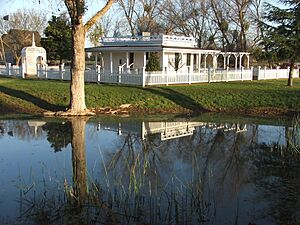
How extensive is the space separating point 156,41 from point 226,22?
2209cm

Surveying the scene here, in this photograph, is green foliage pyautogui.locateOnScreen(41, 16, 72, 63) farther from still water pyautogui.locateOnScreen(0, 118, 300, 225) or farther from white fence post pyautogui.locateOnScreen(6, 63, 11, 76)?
still water pyautogui.locateOnScreen(0, 118, 300, 225)

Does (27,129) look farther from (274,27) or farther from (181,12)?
(181,12)

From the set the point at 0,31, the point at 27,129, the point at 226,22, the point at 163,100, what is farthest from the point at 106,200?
the point at 0,31

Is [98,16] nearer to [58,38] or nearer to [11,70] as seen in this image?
[11,70]

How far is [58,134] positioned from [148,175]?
626 cm

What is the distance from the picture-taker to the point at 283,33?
27234mm

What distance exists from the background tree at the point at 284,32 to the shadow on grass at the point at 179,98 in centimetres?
839

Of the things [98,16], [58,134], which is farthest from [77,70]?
[58,134]

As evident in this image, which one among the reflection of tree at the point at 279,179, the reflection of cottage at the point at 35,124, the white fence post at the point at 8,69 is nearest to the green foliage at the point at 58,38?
the white fence post at the point at 8,69

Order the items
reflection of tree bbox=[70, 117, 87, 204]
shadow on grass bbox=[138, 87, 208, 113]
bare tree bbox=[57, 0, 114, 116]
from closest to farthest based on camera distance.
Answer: reflection of tree bbox=[70, 117, 87, 204]
bare tree bbox=[57, 0, 114, 116]
shadow on grass bbox=[138, 87, 208, 113]

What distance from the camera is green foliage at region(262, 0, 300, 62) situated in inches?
1034

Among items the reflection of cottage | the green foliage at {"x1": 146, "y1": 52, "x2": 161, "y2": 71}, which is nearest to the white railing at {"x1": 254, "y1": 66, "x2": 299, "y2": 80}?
the green foliage at {"x1": 146, "y1": 52, "x2": 161, "y2": 71}

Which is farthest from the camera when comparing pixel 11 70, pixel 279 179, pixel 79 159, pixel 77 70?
pixel 11 70

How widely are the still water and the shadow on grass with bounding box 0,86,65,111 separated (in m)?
4.95
